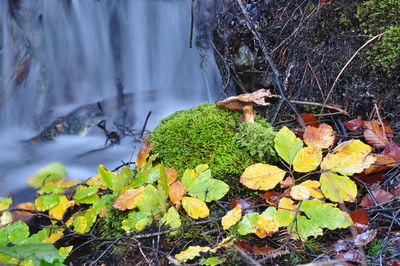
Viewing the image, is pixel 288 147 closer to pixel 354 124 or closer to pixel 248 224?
pixel 248 224

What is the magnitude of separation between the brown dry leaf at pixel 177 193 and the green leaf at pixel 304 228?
2.01ft

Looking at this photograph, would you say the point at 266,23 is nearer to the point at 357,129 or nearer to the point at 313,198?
the point at 357,129

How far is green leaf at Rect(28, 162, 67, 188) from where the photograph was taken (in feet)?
7.78

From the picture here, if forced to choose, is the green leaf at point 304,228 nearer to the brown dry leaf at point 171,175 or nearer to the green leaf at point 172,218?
the green leaf at point 172,218

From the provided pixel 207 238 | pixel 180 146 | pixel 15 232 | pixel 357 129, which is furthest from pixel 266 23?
pixel 15 232

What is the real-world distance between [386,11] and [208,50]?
8.02 ft

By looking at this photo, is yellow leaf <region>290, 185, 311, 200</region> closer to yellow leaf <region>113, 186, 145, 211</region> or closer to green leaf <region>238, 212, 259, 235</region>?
green leaf <region>238, 212, 259, 235</region>

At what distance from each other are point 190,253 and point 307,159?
0.81 m

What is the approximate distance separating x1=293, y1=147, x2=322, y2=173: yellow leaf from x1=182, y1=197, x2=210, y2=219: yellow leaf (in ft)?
1.82

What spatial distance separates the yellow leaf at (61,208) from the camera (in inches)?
82.4

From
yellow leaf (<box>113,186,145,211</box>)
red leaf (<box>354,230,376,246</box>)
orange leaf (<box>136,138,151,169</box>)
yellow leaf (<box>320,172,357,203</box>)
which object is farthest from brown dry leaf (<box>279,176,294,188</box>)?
orange leaf (<box>136,138,151,169</box>)

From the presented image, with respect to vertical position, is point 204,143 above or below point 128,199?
above

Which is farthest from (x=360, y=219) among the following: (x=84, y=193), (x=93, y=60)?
(x=93, y=60)

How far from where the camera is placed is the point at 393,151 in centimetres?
185
